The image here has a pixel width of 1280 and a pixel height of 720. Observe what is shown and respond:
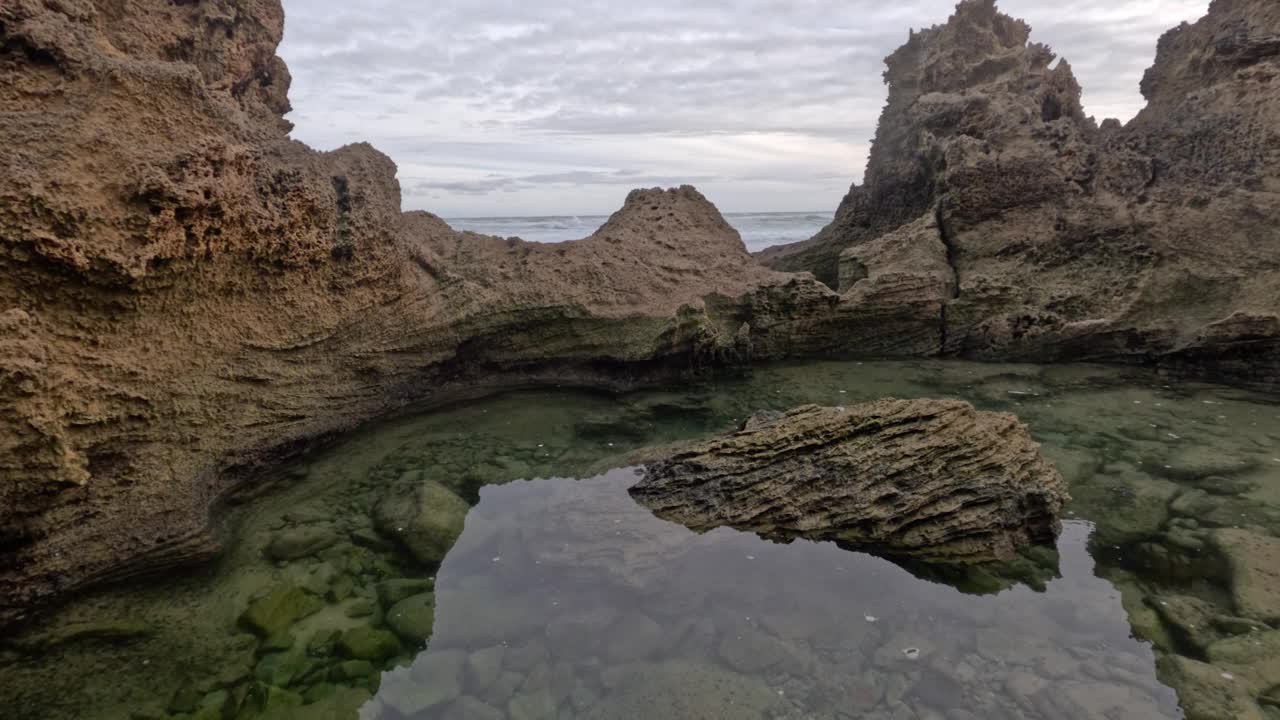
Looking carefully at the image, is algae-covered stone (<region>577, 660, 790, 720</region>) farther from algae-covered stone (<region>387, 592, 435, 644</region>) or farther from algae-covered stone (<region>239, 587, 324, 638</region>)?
algae-covered stone (<region>239, 587, 324, 638</region>)

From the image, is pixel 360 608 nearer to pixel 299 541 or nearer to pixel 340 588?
pixel 340 588

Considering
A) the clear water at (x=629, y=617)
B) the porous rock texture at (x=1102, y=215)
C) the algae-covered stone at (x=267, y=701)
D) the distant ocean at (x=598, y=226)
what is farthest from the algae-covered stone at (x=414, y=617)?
the distant ocean at (x=598, y=226)

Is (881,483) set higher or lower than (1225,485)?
higher

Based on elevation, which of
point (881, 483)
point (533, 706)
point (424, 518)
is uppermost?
point (881, 483)

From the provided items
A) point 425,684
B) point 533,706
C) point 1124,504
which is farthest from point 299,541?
point 1124,504

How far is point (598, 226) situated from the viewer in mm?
36188

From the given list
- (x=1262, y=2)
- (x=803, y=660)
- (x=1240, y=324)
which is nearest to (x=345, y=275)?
(x=803, y=660)

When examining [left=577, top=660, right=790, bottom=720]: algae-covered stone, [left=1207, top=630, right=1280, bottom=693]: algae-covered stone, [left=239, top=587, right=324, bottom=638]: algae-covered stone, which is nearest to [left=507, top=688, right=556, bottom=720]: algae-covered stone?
[left=577, top=660, right=790, bottom=720]: algae-covered stone

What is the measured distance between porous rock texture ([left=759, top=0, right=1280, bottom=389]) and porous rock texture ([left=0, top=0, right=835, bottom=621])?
358cm

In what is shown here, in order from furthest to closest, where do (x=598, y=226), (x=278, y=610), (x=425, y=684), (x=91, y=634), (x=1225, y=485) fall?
(x=598, y=226)
(x=1225, y=485)
(x=278, y=610)
(x=91, y=634)
(x=425, y=684)

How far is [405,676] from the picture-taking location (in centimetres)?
372

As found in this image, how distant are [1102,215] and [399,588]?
8.81 meters

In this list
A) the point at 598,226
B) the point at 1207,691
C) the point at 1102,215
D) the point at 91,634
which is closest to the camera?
the point at 1207,691

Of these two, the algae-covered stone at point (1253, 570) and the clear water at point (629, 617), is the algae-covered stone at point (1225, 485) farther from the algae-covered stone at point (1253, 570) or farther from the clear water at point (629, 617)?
the algae-covered stone at point (1253, 570)
